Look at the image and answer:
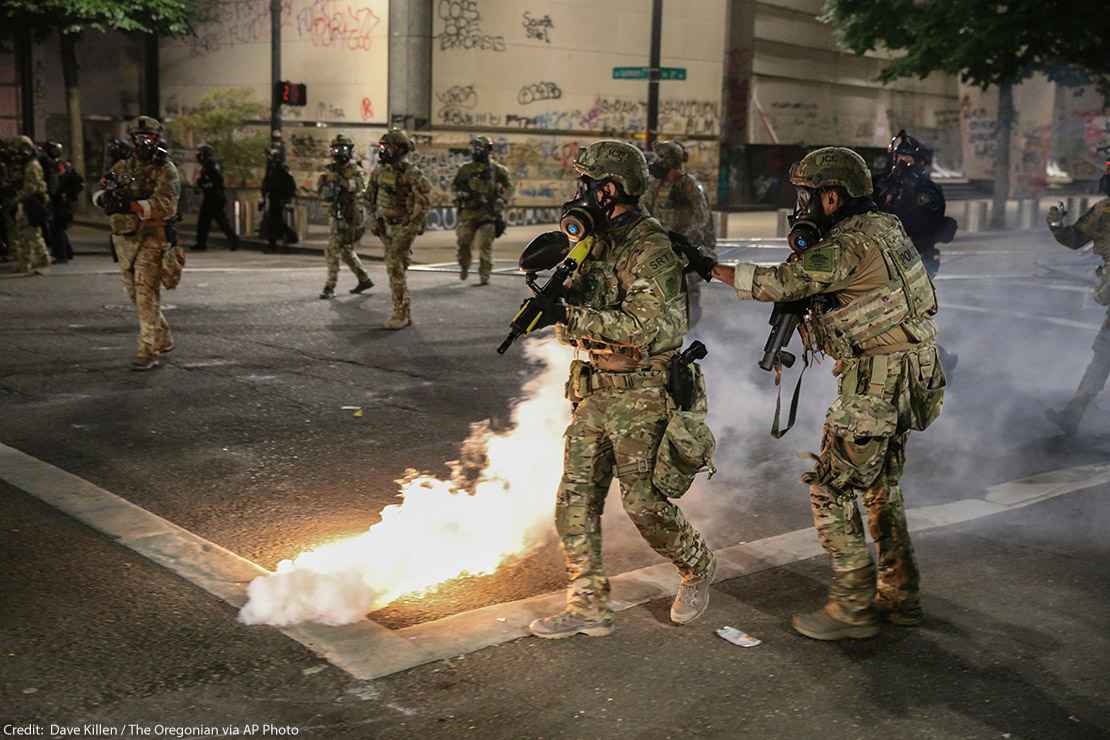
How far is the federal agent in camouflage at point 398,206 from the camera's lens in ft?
39.5

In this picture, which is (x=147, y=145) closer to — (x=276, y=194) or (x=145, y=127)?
(x=145, y=127)

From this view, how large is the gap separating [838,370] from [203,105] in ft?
84.8

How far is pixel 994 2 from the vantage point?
→ 2388 centimetres

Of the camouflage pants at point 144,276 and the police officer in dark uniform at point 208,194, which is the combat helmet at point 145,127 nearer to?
the camouflage pants at point 144,276

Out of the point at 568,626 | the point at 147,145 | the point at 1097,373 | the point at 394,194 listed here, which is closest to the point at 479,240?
the point at 394,194

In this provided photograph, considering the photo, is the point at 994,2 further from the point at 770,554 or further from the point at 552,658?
the point at 552,658

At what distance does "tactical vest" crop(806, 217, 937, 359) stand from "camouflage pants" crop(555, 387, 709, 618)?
788mm

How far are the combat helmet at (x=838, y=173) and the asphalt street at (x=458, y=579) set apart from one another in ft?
5.68

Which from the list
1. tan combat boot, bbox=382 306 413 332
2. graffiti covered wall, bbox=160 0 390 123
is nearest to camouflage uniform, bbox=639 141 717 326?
tan combat boot, bbox=382 306 413 332

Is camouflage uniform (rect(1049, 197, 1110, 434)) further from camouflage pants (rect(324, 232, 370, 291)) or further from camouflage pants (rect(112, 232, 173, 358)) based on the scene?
camouflage pants (rect(324, 232, 370, 291))

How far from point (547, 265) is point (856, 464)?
141 centimetres

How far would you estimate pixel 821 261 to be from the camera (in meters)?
4.59

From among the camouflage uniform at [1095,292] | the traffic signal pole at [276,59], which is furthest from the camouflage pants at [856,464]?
the traffic signal pole at [276,59]

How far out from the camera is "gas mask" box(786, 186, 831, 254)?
4.69 m
